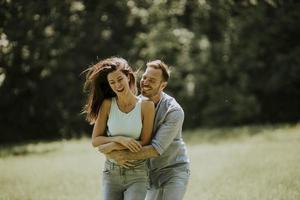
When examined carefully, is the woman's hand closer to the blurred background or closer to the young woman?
the young woman

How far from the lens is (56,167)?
13.5 meters

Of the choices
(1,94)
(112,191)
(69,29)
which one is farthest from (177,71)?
(112,191)

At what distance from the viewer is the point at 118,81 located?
208 inches

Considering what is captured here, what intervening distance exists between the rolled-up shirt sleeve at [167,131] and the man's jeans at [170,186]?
0.47 m

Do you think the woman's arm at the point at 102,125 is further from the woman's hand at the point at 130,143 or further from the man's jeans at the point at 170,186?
the man's jeans at the point at 170,186

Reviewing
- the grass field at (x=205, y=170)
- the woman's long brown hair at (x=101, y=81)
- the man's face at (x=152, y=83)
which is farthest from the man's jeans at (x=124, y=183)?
the grass field at (x=205, y=170)

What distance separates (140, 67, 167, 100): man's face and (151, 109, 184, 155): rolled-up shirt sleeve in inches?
14.0

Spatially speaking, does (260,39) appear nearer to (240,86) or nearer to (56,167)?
(240,86)

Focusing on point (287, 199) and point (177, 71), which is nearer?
point (287, 199)

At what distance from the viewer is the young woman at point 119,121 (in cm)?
511

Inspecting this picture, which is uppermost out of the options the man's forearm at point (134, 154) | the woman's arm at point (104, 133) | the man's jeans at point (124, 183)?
the woman's arm at point (104, 133)

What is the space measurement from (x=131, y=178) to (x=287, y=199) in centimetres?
373

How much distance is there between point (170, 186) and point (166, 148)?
0.46 meters

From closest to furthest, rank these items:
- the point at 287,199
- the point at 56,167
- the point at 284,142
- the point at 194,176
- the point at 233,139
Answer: the point at 287,199 < the point at 194,176 < the point at 56,167 < the point at 284,142 < the point at 233,139
